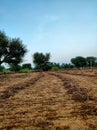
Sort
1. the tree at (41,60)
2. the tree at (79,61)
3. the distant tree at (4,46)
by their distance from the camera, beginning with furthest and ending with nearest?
the tree at (79,61)
the tree at (41,60)
the distant tree at (4,46)

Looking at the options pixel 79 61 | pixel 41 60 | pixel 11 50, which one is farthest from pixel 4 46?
pixel 79 61

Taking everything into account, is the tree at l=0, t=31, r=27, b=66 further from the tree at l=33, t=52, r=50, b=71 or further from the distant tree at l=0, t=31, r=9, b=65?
the tree at l=33, t=52, r=50, b=71

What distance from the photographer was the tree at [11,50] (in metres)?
50.7

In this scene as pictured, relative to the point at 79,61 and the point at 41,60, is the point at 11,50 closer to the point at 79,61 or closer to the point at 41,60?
the point at 41,60

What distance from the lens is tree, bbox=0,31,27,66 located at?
50.7m

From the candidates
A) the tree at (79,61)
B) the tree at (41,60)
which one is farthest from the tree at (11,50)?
the tree at (79,61)

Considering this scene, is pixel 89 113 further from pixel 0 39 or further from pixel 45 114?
pixel 0 39

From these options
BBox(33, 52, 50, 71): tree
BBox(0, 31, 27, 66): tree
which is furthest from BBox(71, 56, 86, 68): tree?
BBox(0, 31, 27, 66): tree

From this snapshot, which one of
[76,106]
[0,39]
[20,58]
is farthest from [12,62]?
[76,106]

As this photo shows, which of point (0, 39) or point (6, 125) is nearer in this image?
point (6, 125)

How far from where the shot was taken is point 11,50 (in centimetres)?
5156

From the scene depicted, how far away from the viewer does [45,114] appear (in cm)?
858

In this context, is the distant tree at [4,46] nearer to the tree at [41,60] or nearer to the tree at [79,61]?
the tree at [41,60]

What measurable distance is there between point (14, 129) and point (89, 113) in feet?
9.10
